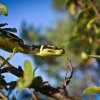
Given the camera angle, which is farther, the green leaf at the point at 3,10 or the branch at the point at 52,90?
the green leaf at the point at 3,10

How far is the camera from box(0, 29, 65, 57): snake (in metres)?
1.15

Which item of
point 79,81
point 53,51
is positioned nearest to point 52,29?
point 79,81

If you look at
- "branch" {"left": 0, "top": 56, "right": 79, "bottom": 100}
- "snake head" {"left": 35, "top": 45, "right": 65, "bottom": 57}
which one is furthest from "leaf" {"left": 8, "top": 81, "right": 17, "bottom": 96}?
"snake head" {"left": 35, "top": 45, "right": 65, "bottom": 57}

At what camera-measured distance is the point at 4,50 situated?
117 cm

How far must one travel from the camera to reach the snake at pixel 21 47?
1150 millimetres

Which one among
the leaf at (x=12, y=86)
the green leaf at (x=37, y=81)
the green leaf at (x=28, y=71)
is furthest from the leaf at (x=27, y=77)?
the leaf at (x=12, y=86)

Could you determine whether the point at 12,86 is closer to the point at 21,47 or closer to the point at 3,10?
the point at 21,47

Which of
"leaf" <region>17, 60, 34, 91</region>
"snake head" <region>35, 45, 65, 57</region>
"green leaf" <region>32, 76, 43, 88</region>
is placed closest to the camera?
"leaf" <region>17, 60, 34, 91</region>

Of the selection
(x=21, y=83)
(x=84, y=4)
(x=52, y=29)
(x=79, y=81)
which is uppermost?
(x=21, y=83)

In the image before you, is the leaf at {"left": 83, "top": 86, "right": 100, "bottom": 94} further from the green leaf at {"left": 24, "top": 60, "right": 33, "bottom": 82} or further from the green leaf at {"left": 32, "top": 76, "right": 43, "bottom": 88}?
the green leaf at {"left": 24, "top": 60, "right": 33, "bottom": 82}

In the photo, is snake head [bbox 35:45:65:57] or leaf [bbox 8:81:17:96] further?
snake head [bbox 35:45:65:57]

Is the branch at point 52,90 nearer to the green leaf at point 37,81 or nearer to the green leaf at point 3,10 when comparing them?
the green leaf at point 37,81

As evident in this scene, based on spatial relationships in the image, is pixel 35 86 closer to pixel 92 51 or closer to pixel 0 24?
pixel 0 24

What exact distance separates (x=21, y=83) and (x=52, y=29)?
22.8 m
